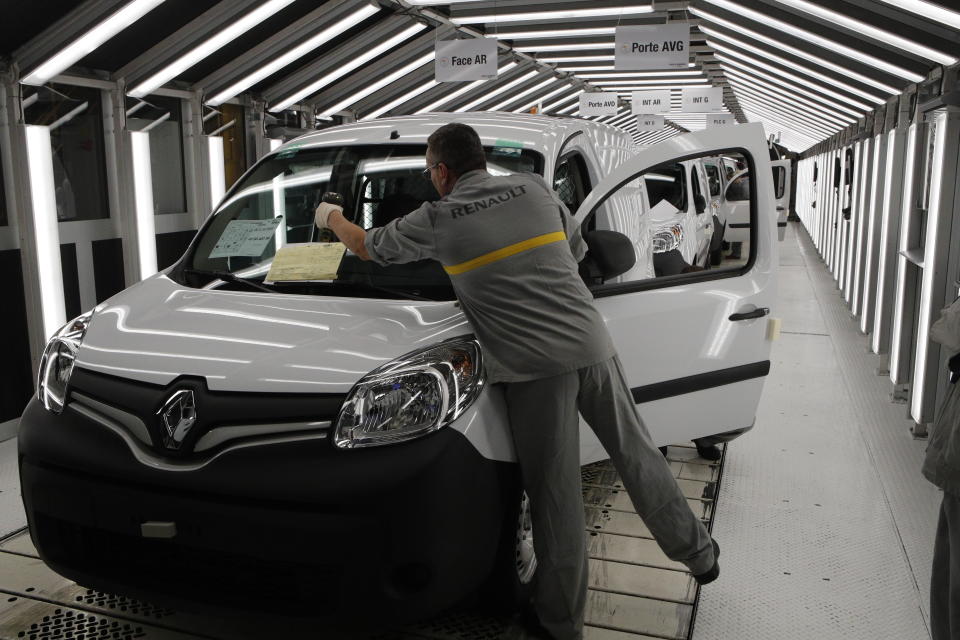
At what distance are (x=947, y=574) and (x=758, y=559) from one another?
122cm

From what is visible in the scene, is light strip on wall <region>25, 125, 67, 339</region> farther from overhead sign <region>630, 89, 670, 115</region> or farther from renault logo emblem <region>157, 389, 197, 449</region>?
overhead sign <region>630, 89, 670, 115</region>

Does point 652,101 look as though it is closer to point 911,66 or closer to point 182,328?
point 911,66

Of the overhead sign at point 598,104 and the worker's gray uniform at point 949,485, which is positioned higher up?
the overhead sign at point 598,104

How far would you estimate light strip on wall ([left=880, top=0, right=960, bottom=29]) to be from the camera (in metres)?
4.45

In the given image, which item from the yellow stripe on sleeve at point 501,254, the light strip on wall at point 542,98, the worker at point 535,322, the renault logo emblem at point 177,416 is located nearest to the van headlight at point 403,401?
the worker at point 535,322

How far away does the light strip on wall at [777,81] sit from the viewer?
10055mm

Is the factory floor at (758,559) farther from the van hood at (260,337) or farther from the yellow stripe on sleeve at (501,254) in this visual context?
the yellow stripe on sleeve at (501,254)

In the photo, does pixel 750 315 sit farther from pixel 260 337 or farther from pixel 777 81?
pixel 777 81

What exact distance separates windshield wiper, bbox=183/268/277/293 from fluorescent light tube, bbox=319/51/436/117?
20.4ft

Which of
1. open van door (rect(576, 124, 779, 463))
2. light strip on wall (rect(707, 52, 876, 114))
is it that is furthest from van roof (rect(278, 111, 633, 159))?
light strip on wall (rect(707, 52, 876, 114))

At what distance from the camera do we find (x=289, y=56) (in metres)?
7.38

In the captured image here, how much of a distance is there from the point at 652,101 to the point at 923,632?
1385 cm

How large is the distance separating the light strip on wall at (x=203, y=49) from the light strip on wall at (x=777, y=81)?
21.1 ft

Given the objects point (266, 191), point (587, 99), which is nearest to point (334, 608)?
point (266, 191)
